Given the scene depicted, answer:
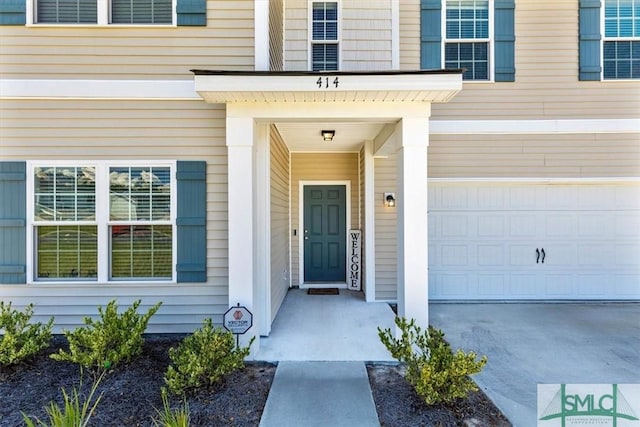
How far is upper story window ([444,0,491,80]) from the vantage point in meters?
5.62

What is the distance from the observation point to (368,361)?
3.57 meters

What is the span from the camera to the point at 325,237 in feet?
22.3

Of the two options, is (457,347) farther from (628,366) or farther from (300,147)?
(300,147)

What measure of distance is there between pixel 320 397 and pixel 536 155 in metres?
5.12

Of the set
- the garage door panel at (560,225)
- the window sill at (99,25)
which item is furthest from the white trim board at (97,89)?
the garage door panel at (560,225)

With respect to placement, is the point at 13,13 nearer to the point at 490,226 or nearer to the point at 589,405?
the point at 589,405

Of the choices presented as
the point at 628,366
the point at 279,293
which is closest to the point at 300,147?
the point at 279,293

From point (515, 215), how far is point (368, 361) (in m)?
3.93

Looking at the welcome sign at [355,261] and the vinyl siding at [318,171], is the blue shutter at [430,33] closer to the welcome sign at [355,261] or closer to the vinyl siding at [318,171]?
the vinyl siding at [318,171]

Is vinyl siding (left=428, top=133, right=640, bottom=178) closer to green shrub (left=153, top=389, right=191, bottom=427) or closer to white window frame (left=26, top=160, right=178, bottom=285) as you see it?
white window frame (left=26, top=160, right=178, bottom=285)

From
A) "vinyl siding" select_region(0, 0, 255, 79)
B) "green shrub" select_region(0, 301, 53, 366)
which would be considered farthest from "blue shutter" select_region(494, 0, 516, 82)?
"green shrub" select_region(0, 301, 53, 366)

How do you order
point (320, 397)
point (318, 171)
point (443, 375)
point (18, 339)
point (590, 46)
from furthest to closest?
point (318, 171)
point (590, 46)
point (18, 339)
point (320, 397)
point (443, 375)

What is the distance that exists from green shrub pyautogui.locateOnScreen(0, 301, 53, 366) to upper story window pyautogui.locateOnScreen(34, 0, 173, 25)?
126 inches

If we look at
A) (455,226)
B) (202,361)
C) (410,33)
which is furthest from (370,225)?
(202,361)
